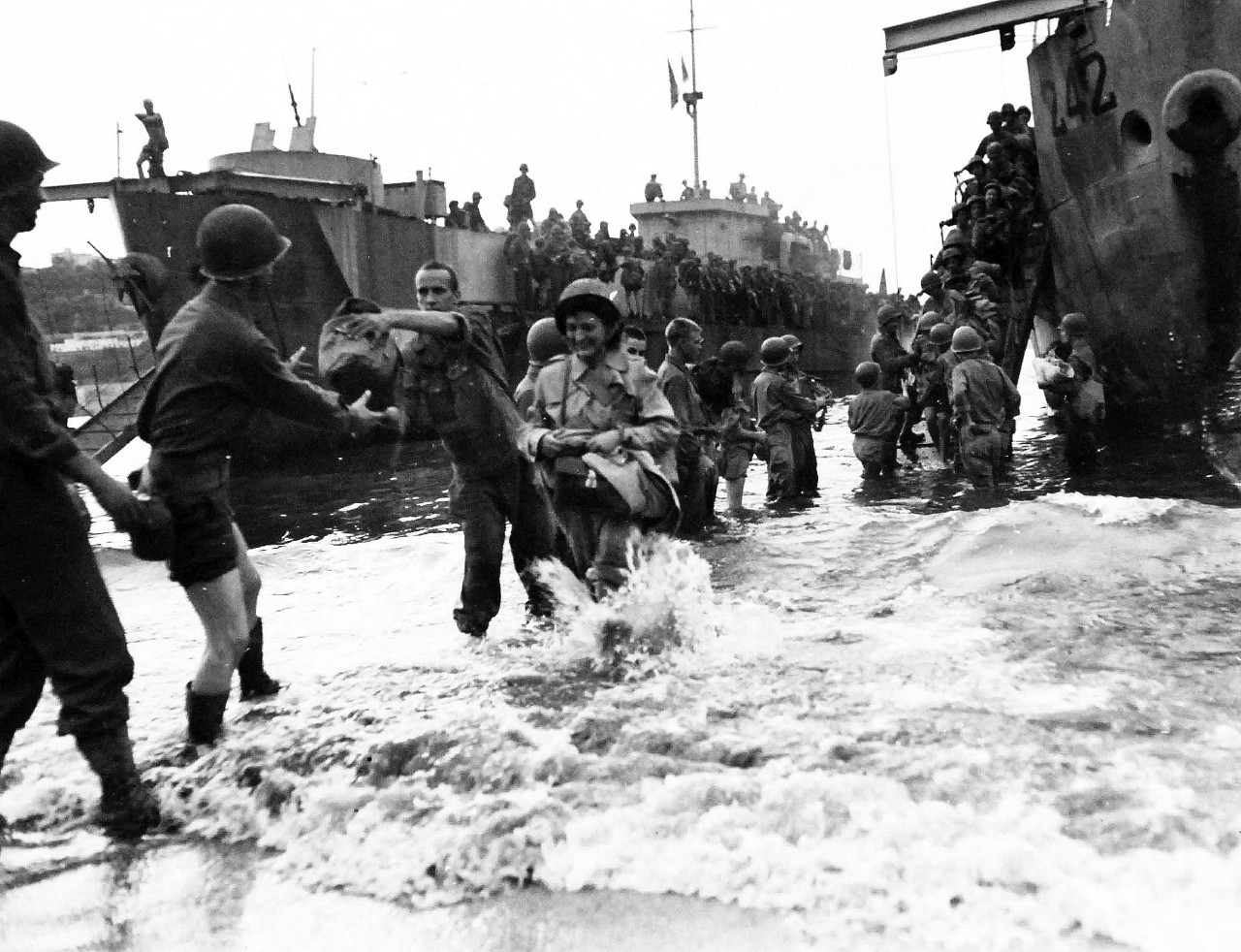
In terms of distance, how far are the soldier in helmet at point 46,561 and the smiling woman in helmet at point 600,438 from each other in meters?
2.13

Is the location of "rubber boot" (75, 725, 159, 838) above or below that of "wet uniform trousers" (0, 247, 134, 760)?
below

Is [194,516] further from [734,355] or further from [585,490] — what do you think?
[734,355]

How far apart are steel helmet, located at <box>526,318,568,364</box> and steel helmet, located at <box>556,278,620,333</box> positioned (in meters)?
2.18

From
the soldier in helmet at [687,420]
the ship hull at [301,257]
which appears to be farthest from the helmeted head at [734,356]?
the ship hull at [301,257]

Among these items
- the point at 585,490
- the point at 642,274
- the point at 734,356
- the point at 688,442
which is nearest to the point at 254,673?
the point at 585,490

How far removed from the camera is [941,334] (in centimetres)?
1279

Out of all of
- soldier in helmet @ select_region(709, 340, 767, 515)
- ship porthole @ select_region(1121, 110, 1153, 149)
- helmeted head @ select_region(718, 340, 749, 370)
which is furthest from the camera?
ship porthole @ select_region(1121, 110, 1153, 149)

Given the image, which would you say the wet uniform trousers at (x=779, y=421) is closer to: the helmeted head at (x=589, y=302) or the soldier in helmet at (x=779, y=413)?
the soldier in helmet at (x=779, y=413)

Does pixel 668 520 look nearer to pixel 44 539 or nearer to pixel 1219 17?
pixel 44 539

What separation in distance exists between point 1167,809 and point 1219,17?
10.9m

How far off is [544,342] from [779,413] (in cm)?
422

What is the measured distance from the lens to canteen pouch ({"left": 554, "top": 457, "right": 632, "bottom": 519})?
212 inches

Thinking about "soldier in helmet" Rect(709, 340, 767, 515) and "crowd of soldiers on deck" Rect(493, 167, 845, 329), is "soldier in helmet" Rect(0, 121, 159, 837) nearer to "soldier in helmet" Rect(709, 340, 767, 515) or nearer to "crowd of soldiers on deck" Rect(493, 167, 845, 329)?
"soldier in helmet" Rect(709, 340, 767, 515)

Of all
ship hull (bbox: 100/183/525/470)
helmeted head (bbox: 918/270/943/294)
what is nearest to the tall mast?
ship hull (bbox: 100/183/525/470)
